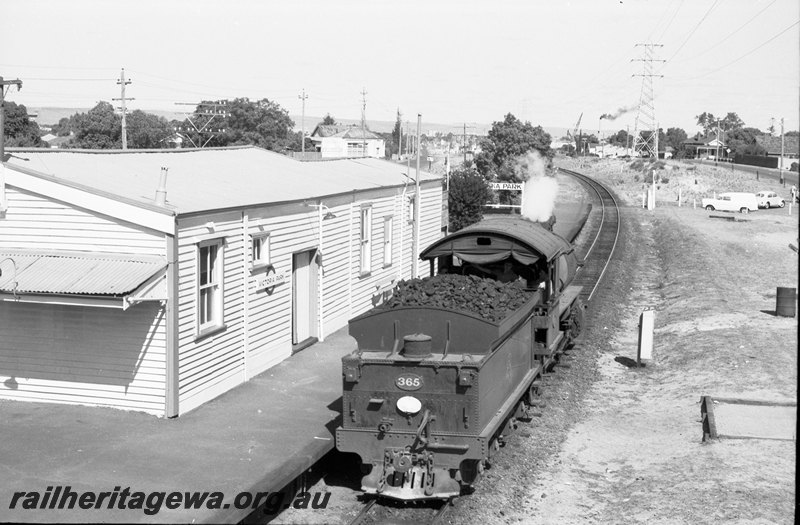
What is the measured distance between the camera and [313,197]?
17219 millimetres

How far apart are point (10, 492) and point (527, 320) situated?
24.4 feet

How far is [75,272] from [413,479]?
5792 mm

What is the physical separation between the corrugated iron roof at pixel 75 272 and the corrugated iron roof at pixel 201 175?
0.96 meters

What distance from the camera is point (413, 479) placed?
10406 millimetres

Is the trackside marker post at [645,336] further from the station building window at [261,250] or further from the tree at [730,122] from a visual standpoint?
the tree at [730,122]

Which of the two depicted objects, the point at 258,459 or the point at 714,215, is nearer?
the point at 258,459

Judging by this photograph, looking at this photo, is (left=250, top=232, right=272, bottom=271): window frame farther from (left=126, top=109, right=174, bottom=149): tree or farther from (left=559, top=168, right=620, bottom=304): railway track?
(left=126, top=109, right=174, bottom=149): tree

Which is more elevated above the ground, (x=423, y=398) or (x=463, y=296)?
(x=463, y=296)

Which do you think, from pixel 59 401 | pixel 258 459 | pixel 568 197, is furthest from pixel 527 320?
pixel 568 197

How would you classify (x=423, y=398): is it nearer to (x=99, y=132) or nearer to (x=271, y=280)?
(x=271, y=280)

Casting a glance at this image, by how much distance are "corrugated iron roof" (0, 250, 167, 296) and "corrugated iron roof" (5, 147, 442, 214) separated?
956 mm

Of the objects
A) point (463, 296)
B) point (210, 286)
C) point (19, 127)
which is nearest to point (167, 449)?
point (210, 286)

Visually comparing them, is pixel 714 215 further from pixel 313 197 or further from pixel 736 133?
pixel 736 133

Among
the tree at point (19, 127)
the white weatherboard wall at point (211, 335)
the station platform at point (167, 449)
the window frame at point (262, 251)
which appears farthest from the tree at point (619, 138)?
the station platform at point (167, 449)
